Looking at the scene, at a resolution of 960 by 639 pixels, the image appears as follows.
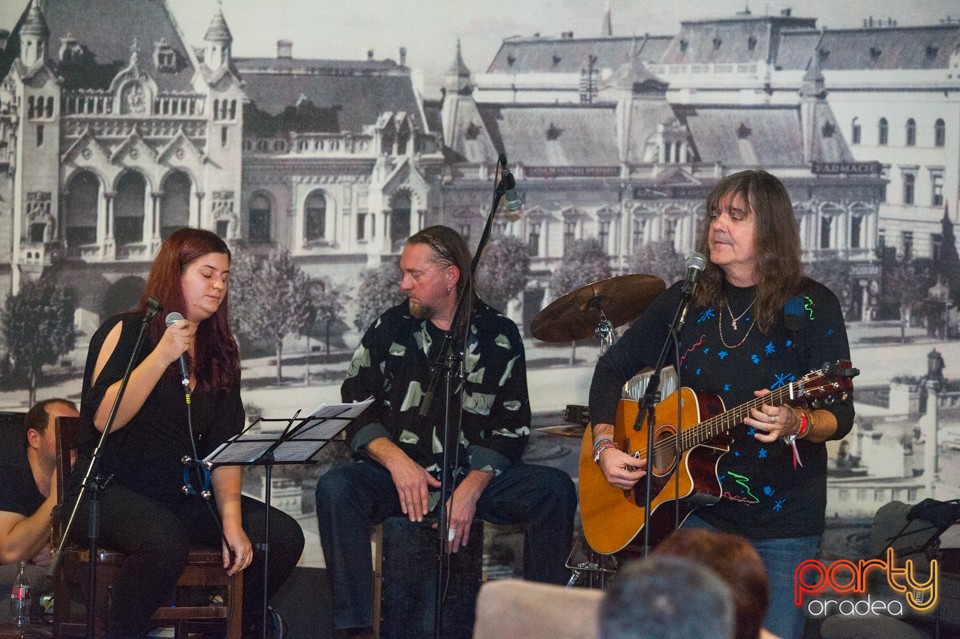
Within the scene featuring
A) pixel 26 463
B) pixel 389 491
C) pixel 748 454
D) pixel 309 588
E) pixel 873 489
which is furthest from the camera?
pixel 873 489

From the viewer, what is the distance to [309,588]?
544 centimetres

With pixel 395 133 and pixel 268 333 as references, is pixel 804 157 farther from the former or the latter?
pixel 268 333

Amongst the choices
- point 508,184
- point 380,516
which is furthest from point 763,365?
point 380,516

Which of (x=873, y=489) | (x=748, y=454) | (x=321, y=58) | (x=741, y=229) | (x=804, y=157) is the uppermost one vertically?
(x=321, y=58)

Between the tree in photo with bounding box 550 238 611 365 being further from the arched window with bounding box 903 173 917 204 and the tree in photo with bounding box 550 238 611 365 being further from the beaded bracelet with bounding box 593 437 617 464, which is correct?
the beaded bracelet with bounding box 593 437 617 464

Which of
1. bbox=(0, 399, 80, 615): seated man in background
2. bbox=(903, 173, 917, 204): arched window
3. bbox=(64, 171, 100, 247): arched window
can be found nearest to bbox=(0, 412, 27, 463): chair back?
bbox=(0, 399, 80, 615): seated man in background

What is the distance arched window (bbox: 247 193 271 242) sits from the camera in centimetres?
611

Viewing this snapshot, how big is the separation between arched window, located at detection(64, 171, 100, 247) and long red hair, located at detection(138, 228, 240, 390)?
7.51ft

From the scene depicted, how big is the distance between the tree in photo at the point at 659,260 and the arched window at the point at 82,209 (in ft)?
9.28

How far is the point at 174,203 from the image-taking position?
6160 mm

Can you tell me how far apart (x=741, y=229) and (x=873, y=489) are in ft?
9.12

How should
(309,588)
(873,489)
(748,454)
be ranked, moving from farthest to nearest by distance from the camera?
(873,489)
(309,588)
(748,454)

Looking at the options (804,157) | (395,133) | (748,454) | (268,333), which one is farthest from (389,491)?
(804,157)

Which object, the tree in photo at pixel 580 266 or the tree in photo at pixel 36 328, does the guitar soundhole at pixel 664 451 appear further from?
the tree in photo at pixel 36 328
